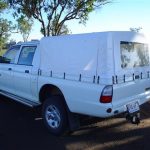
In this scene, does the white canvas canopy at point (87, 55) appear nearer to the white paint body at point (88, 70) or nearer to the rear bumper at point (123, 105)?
the white paint body at point (88, 70)

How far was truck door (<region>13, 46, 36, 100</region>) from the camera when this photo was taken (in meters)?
6.91

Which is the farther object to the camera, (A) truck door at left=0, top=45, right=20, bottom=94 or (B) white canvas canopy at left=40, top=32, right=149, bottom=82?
(A) truck door at left=0, top=45, right=20, bottom=94

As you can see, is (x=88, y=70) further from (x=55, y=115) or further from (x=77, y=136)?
(x=77, y=136)

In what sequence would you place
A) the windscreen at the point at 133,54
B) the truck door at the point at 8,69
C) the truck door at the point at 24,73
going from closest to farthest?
1. the windscreen at the point at 133,54
2. the truck door at the point at 24,73
3. the truck door at the point at 8,69

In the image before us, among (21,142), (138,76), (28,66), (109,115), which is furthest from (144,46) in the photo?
(21,142)

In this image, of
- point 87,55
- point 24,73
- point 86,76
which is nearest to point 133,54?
→ point 87,55

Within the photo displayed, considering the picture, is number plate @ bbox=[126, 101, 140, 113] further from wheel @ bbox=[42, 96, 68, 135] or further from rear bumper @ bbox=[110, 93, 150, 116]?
wheel @ bbox=[42, 96, 68, 135]

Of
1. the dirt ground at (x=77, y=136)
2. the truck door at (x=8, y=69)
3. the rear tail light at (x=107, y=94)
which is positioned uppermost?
the truck door at (x=8, y=69)

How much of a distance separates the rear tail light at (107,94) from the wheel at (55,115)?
1.11 meters

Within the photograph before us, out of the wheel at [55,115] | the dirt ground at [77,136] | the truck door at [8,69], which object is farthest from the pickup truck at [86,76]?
the truck door at [8,69]

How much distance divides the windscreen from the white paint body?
0.31 feet

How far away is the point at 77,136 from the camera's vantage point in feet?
19.8

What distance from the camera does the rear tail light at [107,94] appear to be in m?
5.01

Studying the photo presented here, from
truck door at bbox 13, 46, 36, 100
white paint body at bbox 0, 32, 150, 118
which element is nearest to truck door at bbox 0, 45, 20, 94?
truck door at bbox 13, 46, 36, 100
